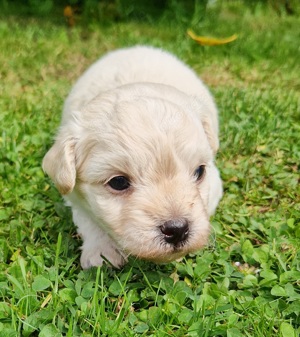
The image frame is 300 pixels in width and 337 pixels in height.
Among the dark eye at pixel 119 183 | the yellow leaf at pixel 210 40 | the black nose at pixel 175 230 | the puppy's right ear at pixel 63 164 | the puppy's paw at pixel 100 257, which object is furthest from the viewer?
the yellow leaf at pixel 210 40

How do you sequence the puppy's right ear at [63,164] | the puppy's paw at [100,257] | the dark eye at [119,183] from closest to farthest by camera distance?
the dark eye at [119,183] < the puppy's right ear at [63,164] < the puppy's paw at [100,257]

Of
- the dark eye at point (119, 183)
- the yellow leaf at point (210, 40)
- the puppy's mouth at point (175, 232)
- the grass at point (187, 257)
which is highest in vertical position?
the dark eye at point (119, 183)

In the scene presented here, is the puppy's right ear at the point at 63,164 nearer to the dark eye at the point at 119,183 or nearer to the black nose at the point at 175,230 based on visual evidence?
the dark eye at the point at 119,183

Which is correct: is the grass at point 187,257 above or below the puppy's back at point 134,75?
below

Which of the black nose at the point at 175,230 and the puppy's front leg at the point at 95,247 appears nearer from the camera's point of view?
the black nose at the point at 175,230

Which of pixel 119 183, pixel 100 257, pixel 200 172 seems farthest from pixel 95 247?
pixel 200 172

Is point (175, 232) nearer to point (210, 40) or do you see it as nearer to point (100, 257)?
point (100, 257)

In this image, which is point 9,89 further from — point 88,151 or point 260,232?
point 260,232

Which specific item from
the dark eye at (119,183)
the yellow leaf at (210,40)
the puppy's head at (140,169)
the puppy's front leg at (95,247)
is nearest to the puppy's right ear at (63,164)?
the puppy's head at (140,169)

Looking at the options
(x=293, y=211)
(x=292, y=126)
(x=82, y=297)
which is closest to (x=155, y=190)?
(x=82, y=297)
